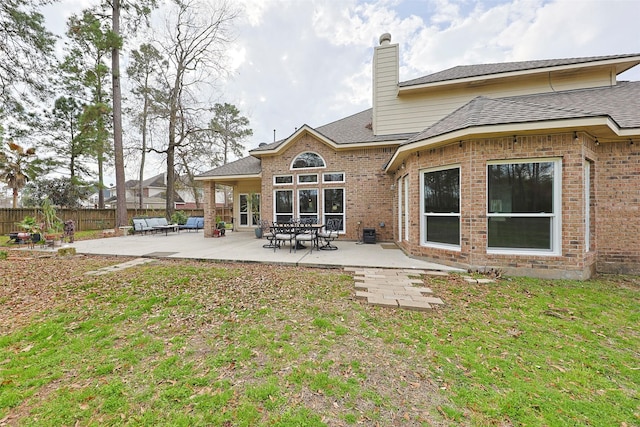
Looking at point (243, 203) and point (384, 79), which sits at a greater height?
point (384, 79)

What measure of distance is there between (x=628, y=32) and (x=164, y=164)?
25.4 meters

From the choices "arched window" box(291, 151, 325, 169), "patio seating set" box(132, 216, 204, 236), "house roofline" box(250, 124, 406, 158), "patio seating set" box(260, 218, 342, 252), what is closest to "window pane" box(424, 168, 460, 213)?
"patio seating set" box(260, 218, 342, 252)

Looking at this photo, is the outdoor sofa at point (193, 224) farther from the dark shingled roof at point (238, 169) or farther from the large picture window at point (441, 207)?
the large picture window at point (441, 207)

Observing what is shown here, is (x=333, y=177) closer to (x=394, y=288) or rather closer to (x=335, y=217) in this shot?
(x=335, y=217)

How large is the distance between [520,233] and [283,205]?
28.6 ft

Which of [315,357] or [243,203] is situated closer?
[315,357]

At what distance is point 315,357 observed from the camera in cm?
268

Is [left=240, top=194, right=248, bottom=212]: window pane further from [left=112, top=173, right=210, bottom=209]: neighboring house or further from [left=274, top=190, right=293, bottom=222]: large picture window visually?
[left=112, top=173, right=210, bottom=209]: neighboring house

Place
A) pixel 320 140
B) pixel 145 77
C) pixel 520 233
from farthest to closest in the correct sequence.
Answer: pixel 145 77 < pixel 320 140 < pixel 520 233

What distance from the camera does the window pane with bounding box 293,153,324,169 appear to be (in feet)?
36.4

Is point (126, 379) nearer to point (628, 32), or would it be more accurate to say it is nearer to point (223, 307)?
point (223, 307)

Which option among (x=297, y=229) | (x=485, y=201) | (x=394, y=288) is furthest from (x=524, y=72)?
(x=297, y=229)

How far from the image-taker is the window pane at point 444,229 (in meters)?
6.22

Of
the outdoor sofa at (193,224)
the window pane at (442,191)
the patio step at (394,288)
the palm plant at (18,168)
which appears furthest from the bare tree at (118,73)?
the window pane at (442,191)
